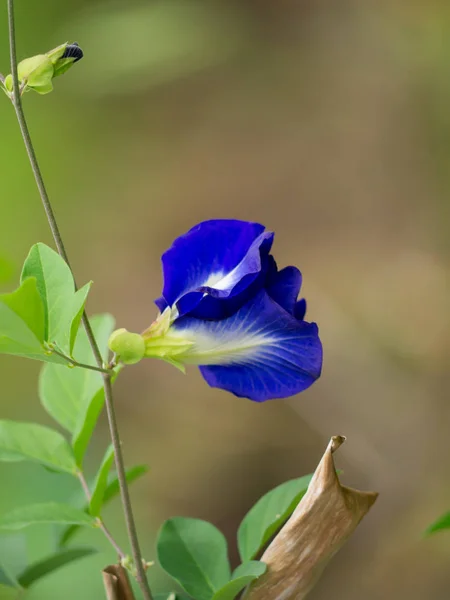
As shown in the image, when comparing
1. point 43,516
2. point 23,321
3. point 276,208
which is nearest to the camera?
point 23,321

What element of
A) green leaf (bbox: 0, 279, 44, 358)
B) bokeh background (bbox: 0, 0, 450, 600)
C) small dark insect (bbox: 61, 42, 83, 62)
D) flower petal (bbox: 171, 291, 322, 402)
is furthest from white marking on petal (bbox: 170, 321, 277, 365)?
bokeh background (bbox: 0, 0, 450, 600)

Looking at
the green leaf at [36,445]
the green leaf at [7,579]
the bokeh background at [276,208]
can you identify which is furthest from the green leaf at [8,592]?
the bokeh background at [276,208]

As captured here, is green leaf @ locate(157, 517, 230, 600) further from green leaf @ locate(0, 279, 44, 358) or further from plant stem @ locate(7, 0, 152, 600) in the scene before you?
green leaf @ locate(0, 279, 44, 358)

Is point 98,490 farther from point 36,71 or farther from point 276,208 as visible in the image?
point 276,208

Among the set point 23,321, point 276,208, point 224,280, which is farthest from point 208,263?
point 276,208

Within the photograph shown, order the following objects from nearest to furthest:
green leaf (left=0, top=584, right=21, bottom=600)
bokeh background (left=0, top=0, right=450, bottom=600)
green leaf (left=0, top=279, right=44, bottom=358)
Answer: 1. green leaf (left=0, top=279, right=44, bottom=358)
2. green leaf (left=0, top=584, right=21, bottom=600)
3. bokeh background (left=0, top=0, right=450, bottom=600)

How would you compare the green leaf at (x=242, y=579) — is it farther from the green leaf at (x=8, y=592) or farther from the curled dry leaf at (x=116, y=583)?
the green leaf at (x=8, y=592)
